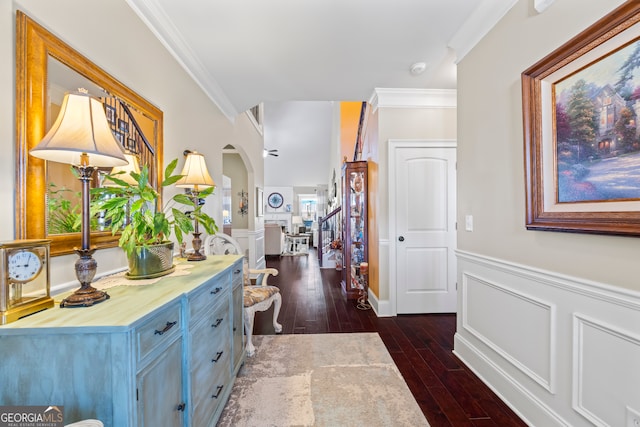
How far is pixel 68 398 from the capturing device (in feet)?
2.70

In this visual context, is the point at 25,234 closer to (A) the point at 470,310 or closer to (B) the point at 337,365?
(B) the point at 337,365

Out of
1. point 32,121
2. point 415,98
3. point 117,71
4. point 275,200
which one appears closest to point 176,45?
point 117,71

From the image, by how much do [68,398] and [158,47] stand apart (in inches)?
82.9

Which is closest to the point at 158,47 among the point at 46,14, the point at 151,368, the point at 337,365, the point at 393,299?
the point at 46,14

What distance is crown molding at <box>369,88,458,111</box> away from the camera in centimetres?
309

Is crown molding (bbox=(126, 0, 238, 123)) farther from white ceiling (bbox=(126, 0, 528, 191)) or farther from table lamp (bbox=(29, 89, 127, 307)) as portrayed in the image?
table lamp (bbox=(29, 89, 127, 307))

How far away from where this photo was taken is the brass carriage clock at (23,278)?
81cm

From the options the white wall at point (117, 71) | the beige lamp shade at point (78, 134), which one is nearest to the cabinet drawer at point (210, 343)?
the white wall at point (117, 71)

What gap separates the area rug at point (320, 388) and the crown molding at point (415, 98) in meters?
2.57

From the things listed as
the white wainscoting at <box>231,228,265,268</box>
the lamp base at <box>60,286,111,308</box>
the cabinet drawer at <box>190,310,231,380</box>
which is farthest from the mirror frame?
the white wainscoting at <box>231,228,265,268</box>

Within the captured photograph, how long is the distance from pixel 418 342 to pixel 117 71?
3.03 metres

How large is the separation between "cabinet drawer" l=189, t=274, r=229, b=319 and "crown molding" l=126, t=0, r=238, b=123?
1730 mm

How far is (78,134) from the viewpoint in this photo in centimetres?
94

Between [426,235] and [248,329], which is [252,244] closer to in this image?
[248,329]
